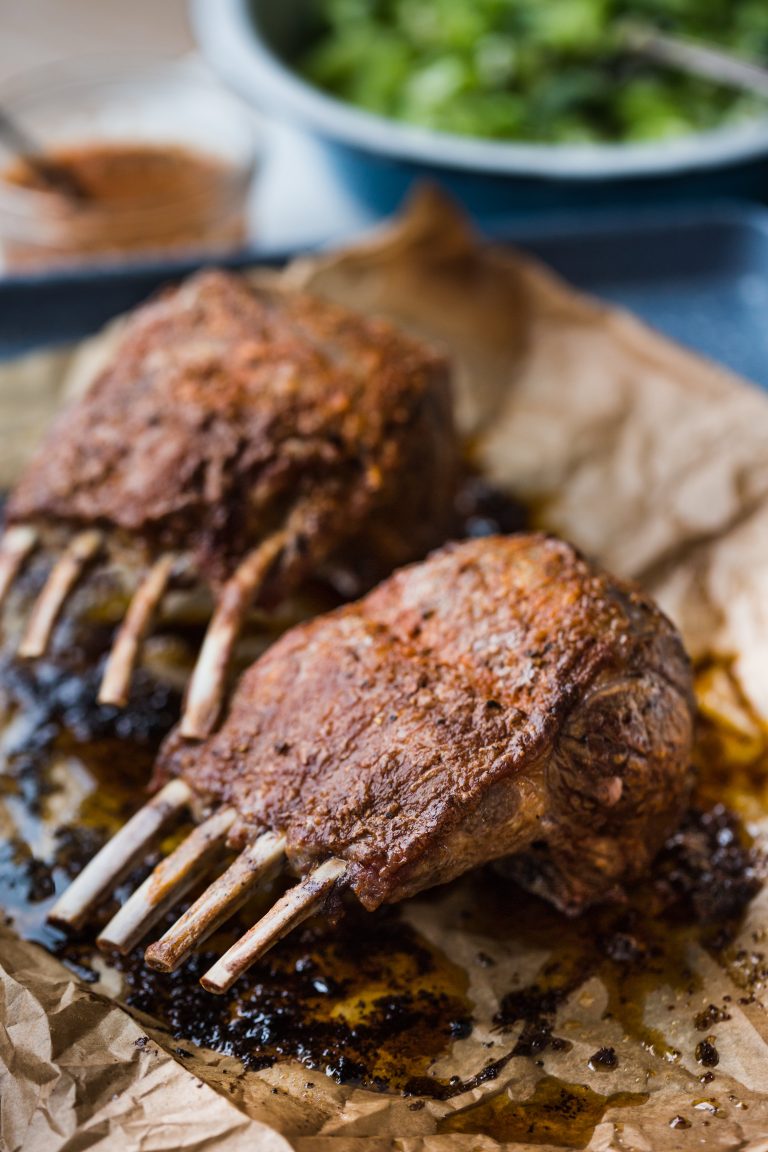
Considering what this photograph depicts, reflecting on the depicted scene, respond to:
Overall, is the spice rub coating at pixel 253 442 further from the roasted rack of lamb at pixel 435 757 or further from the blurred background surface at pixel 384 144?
the blurred background surface at pixel 384 144

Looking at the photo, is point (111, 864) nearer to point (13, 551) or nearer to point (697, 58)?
point (13, 551)

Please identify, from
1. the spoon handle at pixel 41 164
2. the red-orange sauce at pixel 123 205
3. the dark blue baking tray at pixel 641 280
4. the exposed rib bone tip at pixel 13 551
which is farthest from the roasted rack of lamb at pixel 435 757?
the spoon handle at pixel 41 164

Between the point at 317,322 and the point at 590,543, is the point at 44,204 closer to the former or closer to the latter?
the point at 317,322

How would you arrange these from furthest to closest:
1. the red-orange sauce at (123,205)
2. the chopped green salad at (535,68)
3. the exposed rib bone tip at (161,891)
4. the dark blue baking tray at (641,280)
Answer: the chopped green salad at (535,68), the red-orange sauce at (123,205), the dark blue baking tray at (641,280), the exposed rib bone tip at (161,891)

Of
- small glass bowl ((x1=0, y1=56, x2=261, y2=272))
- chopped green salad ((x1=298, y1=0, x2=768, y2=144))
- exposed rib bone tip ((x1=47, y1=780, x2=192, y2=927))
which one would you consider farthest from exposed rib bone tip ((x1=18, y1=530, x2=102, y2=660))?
chopped green salad ((x1=298, y1=0, x2=768, y2=144))

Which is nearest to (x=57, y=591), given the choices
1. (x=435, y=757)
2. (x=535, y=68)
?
(x=435, y=757)
